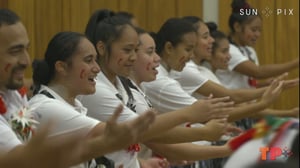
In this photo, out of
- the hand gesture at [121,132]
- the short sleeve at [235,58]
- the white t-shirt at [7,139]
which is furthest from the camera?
the short sleeve at [235,58]

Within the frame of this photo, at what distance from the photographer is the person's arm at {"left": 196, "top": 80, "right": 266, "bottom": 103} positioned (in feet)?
12.5

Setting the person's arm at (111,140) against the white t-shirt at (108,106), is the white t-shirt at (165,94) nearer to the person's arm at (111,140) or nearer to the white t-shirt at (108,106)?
the white t-shirt at (108,106)

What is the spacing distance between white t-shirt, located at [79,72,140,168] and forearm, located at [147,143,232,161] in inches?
9.7

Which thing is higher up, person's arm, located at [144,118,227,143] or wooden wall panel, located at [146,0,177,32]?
wooden wall panel, located at [146,0,177,32]

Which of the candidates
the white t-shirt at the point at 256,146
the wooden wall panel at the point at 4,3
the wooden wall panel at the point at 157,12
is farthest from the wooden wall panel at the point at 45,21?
the white t-shirt at the point at 256,146

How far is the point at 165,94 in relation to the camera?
3283 mm

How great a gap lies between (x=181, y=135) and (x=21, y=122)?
2.49 ft

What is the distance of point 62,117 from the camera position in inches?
87.9

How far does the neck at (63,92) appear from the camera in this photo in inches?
95.0

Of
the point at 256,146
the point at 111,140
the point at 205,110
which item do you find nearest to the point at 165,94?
the point at 205,110

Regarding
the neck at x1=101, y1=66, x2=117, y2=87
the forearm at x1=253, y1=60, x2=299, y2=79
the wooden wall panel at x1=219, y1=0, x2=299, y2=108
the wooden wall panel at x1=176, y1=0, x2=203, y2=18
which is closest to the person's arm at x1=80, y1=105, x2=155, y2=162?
the neck at x1=101, y1=66, x2=117, y2=87

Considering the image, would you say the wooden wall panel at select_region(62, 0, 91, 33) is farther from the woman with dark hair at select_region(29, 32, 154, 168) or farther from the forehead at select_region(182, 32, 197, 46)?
the woman with dark hair at select_region(29, 32, 154, 168)

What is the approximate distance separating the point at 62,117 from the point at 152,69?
852 mm

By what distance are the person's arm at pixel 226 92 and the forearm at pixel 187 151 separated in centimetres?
91
